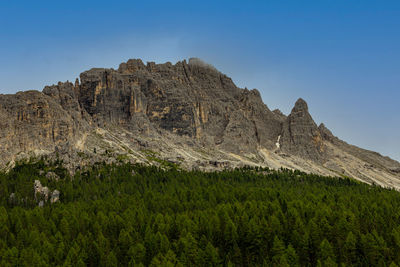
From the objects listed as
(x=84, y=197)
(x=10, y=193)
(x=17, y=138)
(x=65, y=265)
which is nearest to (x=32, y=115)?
(x=17, y=138)

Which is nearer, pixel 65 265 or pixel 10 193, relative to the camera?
pixel 65 265

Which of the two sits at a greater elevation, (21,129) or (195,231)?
(21,129)

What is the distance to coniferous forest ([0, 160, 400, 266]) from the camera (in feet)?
231

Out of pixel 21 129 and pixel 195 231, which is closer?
pixel 195 231

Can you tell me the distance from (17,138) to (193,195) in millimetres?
113188

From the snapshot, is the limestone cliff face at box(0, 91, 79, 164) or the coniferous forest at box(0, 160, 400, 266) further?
the limestone cliff face at box(0, 91, 79, 164)

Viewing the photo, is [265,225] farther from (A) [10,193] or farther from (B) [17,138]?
(B) [17,138]

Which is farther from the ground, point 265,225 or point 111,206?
point 265,225

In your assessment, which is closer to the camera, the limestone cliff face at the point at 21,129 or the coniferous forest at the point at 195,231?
the coniferous forest at the point at 195,231

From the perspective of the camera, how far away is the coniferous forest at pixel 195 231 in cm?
7029

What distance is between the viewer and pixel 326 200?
121 m

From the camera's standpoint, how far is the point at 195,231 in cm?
8369

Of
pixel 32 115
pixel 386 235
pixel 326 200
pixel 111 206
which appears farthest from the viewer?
pixel 32 115

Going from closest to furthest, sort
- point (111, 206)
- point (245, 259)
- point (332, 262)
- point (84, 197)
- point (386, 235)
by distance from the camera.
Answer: point (332, 262)
point (245, 259)
point (386, 235)
point (111, 206)
point (84, 197)
